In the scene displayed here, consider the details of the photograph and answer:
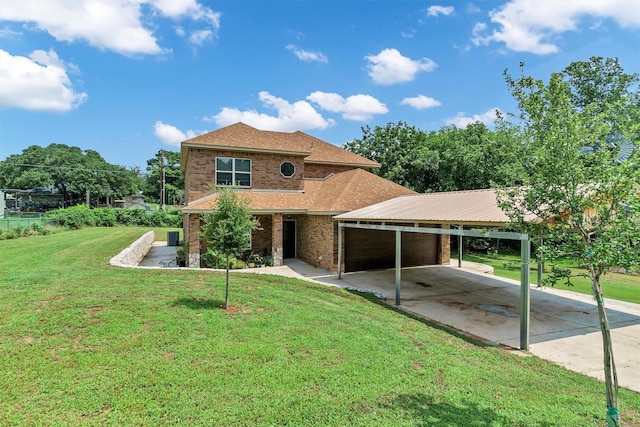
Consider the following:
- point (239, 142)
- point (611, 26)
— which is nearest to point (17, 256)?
point (239, 142)

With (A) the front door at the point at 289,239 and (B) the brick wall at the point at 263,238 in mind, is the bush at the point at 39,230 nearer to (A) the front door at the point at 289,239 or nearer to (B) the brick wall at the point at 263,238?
(B) the brick wall at the point at 263,238

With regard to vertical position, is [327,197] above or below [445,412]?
above

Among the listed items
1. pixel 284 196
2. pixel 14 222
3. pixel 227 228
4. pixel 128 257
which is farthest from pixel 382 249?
pixel 14 222

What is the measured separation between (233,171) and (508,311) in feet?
45.8

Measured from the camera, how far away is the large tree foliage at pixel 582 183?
11.2 feet

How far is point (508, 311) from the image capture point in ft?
33.8

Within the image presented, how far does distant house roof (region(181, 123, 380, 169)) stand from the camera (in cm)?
1689

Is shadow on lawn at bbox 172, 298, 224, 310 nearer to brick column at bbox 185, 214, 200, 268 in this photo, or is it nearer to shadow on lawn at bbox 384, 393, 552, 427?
shadow on lawn at bbox 384, 393, 552, 427

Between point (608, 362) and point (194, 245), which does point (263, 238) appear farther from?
point (608, 362)

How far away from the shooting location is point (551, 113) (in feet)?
13.1

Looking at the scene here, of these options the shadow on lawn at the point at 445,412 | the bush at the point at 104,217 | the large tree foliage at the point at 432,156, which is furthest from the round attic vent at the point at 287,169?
the bush at the point at 104,217

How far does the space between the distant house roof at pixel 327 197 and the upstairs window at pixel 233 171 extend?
A: 0.67m

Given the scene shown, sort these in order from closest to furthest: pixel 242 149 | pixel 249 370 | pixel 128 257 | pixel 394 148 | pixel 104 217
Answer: pixel 249 370
pixel 128 257
pixel 242 149
pixel 394 148
pixel 104 217

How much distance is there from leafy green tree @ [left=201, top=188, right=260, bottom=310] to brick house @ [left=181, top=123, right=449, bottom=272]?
6.97m
